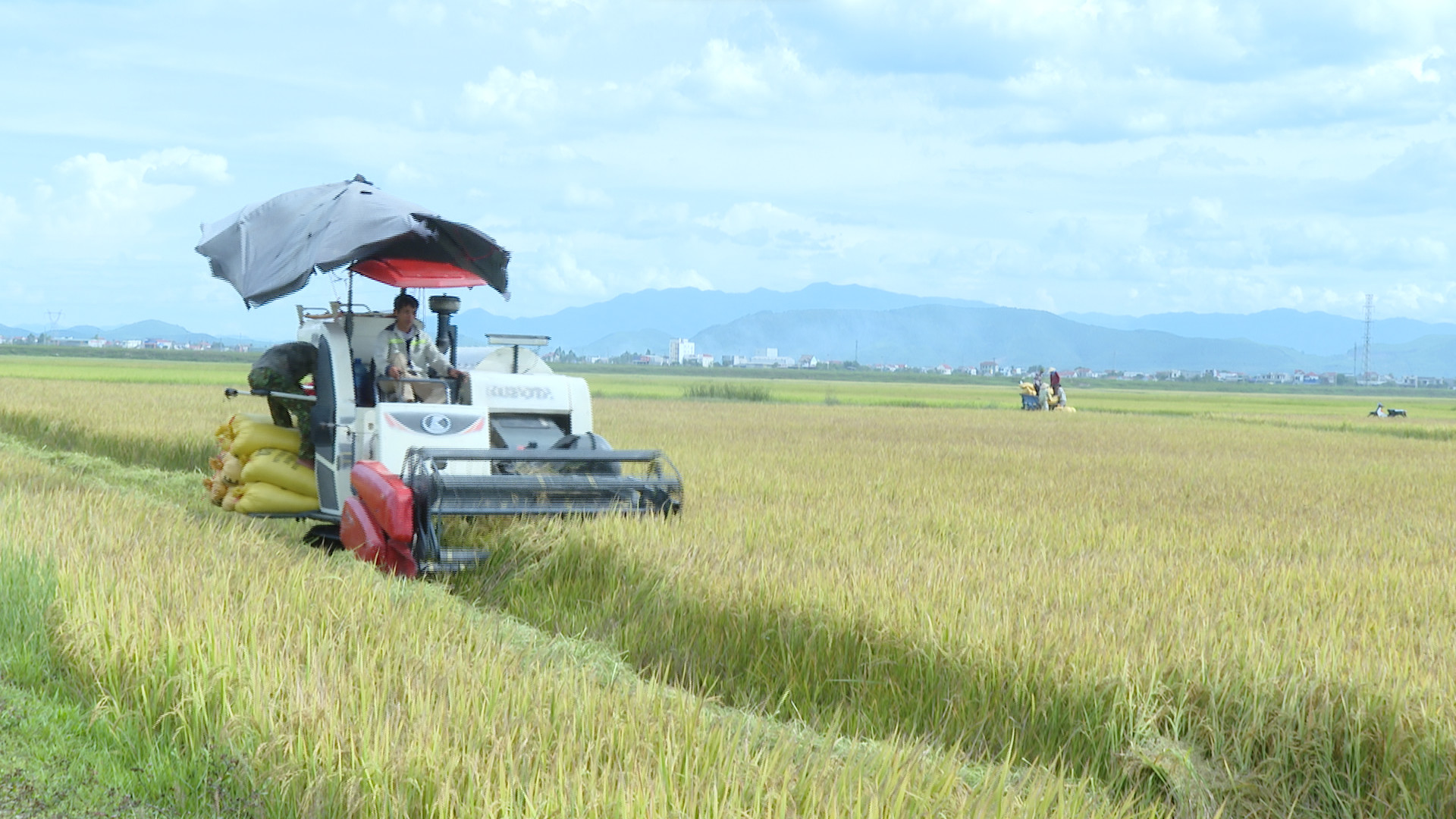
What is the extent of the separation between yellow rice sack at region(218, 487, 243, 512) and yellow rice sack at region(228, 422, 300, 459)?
29 cm

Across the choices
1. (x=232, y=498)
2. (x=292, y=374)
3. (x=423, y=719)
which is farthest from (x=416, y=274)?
(x=423, y=719)

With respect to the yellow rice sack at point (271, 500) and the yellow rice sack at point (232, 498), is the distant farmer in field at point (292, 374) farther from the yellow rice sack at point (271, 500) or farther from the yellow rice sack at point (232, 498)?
the yellow rice sack at point (232, 498)

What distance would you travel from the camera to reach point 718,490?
33.8 feet

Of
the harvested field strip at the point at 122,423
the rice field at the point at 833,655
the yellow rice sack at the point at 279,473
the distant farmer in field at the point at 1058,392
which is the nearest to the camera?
the rice field at the point at 833,655

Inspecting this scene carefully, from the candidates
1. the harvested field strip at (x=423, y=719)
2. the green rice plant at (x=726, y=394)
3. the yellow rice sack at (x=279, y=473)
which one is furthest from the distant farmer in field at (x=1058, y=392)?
the harvested field strip at (x=423, y=719)

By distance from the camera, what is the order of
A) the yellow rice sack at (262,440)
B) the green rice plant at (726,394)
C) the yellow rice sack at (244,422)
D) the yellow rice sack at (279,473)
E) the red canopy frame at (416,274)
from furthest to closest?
1. the green rice plant at (726,394)
2. the red canopy frame at (416,274)
3. the yellow rice sack at (244,422)
4. the yellow rice sack at (262,440)
5. the yellow rice sack at (279,473)

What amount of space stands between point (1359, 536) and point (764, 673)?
16.4ft

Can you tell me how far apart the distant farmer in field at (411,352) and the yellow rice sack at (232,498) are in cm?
158

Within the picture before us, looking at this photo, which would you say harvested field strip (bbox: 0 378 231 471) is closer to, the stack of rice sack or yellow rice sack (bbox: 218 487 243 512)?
the stack of rice sack

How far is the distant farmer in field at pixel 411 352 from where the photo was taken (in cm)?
892

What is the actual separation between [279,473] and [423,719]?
6488mm

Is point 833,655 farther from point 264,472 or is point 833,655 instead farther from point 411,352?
point 264,472

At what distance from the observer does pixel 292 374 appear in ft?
31.4

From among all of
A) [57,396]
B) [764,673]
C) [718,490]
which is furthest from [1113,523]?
[57,396]
